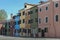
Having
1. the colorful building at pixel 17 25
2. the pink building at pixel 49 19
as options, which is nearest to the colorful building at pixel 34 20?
the pink building at pixel 49 19

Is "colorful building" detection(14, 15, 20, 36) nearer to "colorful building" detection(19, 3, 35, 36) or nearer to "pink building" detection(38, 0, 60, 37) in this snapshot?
"colorful building" detection(19, 3, 35, 36)

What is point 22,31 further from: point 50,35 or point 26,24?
point 50,35

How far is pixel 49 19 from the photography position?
55.6 metres

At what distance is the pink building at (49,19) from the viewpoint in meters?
52.5

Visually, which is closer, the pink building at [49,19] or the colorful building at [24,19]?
the pink building at [49,19]

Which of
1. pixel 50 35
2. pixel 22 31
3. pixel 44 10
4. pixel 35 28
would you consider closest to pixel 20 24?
pixel 22 31

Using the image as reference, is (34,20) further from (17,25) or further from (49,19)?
(17,25)

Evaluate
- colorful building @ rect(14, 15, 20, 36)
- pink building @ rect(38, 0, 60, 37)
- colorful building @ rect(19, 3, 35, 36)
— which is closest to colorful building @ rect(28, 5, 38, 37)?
pink building @ rect(38, 0, 60, 37)

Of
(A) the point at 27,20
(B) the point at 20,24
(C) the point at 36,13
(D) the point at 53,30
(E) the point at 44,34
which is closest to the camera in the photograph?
(D) the point at 53,30

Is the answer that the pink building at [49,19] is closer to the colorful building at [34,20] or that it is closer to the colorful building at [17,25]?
the colorful building at [34,20]

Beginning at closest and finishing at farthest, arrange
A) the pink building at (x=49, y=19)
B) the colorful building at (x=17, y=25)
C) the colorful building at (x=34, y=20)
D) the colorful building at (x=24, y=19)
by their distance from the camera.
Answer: the pink building at (x=49, y=19) < the colorful building at (x=34, y=20) < the colorful building at (x=24, y=19) < the colorful building at (x=17, y=25)

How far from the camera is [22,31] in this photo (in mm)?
74188

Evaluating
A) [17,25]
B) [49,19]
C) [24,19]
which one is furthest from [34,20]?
[17,25]

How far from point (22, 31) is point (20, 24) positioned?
12.5 ft
